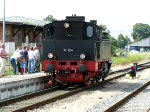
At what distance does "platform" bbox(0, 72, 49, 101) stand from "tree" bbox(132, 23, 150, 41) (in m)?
177

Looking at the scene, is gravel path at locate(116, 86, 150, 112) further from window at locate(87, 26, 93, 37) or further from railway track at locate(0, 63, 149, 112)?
window at locate(87, 26, 93, 37)

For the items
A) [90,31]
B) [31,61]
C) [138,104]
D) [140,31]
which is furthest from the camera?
[140,31]

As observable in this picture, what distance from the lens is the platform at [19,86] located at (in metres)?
14.5

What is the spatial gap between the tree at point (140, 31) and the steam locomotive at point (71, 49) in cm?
17679

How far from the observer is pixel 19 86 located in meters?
15.7

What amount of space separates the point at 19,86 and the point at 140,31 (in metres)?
183

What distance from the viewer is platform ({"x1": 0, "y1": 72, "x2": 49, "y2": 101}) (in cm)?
1447

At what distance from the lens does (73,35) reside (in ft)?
58.4

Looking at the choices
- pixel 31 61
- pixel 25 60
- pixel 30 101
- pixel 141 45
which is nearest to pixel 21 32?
pixel 25 60

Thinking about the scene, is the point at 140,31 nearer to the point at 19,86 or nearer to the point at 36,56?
the point at 36,56

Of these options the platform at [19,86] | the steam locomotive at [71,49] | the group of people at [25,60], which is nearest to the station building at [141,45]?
the group of people at [25,60]

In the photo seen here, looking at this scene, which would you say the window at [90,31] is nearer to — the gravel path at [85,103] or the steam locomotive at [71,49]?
the steam locomotive at [71,49]

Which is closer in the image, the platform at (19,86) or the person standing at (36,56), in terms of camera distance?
the platform at (19,86)

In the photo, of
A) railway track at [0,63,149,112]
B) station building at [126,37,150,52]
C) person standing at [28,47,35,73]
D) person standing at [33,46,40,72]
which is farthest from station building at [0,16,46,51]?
station building at [126,37,150,52]
